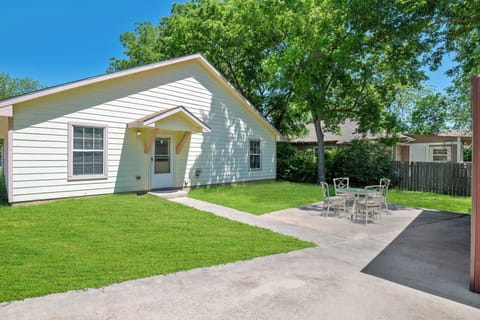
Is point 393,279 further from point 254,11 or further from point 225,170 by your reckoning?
point 254,11

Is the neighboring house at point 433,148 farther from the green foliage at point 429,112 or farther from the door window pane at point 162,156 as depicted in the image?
the door window pane at point 162,156

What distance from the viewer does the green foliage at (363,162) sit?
15078 millimetres

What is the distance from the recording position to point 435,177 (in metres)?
13.2

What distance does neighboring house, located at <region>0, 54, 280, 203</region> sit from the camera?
323 inches

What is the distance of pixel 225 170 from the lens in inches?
533

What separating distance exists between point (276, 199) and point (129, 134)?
5.80 m

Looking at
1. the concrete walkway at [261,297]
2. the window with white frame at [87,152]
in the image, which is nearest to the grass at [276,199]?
the window with white frame at [87,152]

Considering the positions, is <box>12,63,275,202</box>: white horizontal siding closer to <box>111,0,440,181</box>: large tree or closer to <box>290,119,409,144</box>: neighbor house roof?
<box>111,0,440,181</box>: large tree

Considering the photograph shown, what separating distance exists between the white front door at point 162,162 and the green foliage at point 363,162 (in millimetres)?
9969

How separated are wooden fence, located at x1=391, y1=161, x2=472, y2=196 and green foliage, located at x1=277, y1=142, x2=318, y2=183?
4.50 metres

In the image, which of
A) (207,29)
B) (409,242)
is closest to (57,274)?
(409,242)

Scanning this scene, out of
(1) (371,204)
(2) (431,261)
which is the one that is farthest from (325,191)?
(2) (431,261)

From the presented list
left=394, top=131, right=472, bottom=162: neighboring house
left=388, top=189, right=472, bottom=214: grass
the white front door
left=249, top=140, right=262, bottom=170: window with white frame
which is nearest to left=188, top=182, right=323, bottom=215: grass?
the white front door

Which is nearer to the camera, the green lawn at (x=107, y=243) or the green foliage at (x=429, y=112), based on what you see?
the green lawn at (x=107, y=243)
